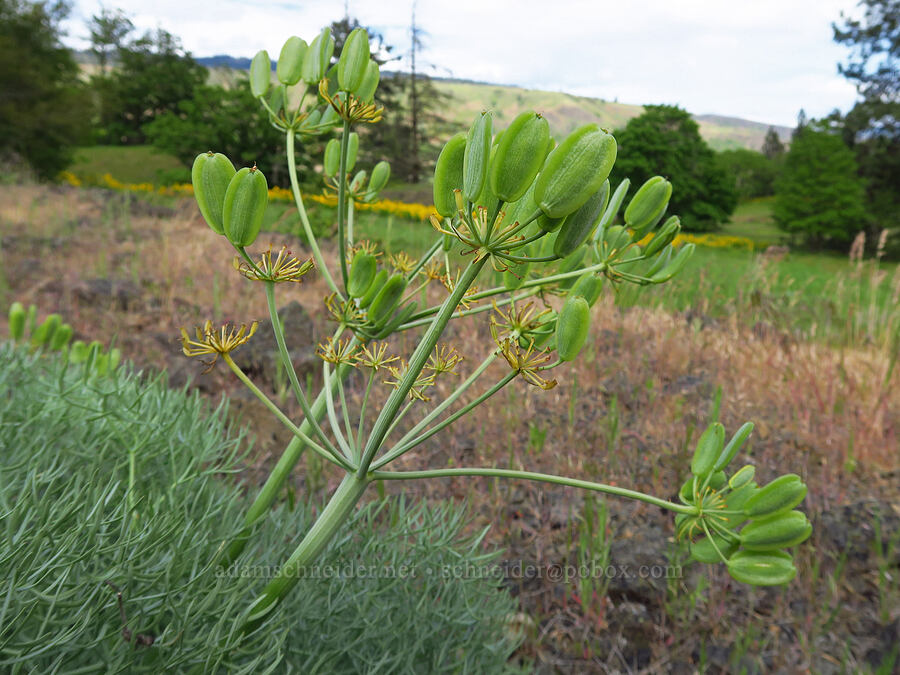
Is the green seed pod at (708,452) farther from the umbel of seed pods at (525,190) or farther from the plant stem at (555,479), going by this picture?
the umbel of seed pods at (525,190)

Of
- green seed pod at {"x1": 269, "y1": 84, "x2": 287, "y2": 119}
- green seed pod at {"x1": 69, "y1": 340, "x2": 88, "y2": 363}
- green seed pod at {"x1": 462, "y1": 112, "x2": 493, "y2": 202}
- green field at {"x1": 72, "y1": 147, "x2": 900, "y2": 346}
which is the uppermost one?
green seed pod at {"x1": 269, "y1": 84, "x2": 287, "y2": 119}

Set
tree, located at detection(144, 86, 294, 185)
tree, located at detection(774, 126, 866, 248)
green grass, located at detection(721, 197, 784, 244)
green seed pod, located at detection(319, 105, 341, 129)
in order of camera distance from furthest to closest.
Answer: green grass, located at detection(721, 197, 784, 244) < tree, located at detection(774, 126, 866, 248) < tree, located at detection(144, 86, 294, 185) < green seed pod, located at detection(319, 105, 341, 129)

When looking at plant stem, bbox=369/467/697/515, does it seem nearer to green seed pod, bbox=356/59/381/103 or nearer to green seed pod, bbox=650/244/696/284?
green seed pod, bbox=650/244/696/284

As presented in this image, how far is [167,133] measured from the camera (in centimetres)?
1612

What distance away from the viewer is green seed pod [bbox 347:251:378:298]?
2.15ft

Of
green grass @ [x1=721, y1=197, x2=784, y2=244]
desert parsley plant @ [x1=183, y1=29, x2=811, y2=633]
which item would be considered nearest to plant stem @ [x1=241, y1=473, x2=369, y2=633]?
desert parsley plant @ [x1=183, y1=29, x2=811, y2=633]

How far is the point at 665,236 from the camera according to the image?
0.78 metres

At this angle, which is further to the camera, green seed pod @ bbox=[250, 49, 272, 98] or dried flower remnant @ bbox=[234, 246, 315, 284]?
green seed pod @ bbox=[250, 49, 272, 98]

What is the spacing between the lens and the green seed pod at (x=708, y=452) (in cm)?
69

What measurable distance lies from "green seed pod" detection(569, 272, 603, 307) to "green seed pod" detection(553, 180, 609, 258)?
0.12 meters

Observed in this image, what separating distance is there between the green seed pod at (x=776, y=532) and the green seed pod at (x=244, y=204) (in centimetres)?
64

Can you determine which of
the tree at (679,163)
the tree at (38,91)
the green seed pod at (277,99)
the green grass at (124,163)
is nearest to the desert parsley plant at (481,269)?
the green seed pod at (277,99)

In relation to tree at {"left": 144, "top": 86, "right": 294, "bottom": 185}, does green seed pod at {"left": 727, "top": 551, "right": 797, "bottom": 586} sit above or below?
below

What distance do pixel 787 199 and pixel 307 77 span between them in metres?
23.4
